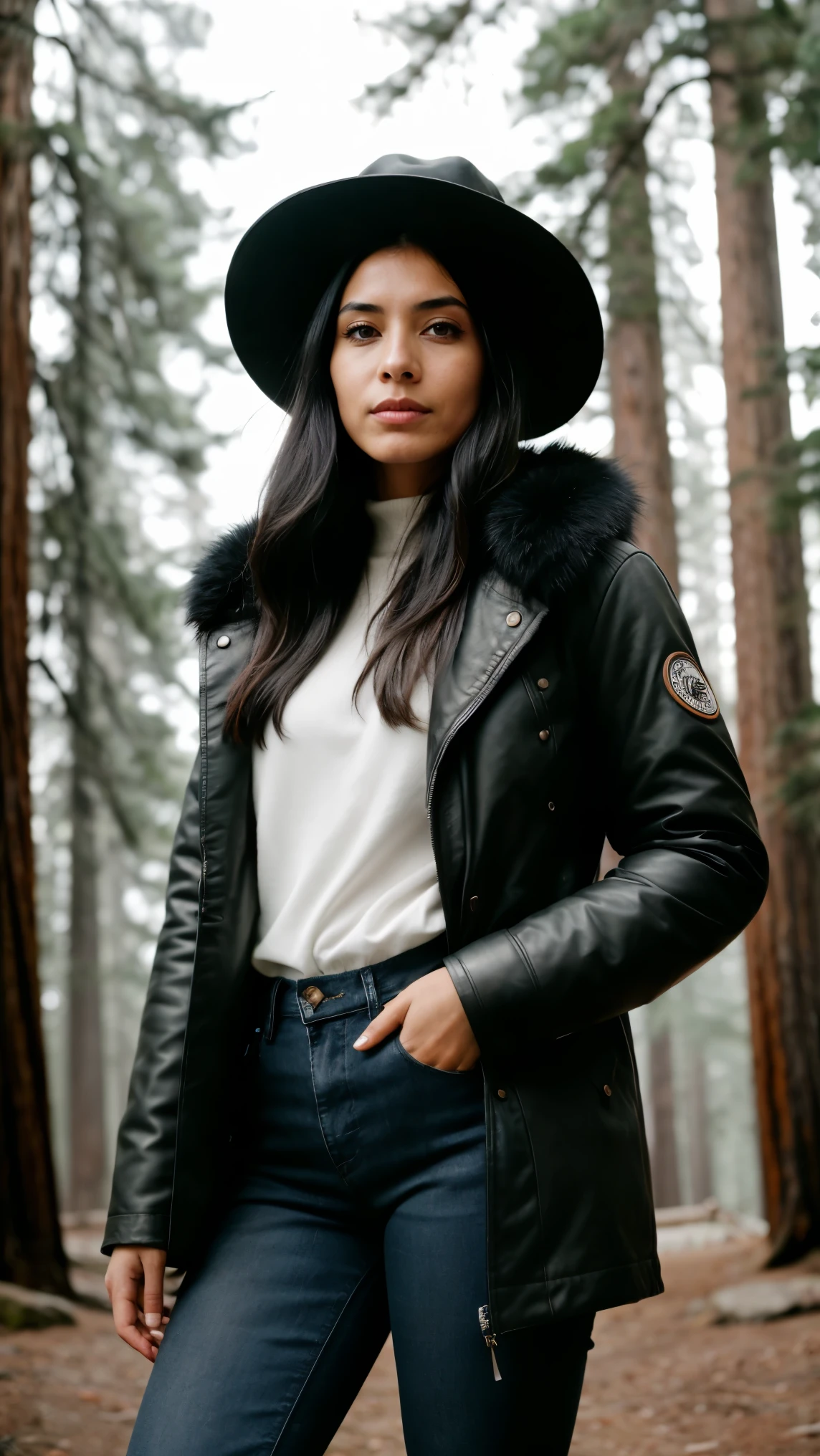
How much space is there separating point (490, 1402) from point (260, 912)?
96 centimetres

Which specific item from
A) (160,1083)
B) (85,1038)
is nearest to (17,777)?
(160,1083)

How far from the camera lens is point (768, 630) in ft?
30.5

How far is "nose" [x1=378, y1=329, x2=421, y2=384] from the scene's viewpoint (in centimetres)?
237

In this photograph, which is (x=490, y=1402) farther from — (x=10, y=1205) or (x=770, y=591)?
(x=770, y=591)

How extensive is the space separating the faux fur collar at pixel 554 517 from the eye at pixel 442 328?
10.9 inches

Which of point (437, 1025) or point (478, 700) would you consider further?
point (478, 700)

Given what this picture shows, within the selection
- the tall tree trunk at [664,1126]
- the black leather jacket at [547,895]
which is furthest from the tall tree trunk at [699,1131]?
the black leather jacket at [547,895]

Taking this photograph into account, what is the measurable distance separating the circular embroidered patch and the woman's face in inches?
Result: 26.3

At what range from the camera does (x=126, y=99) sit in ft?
32.9

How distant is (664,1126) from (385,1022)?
1988 centimetres

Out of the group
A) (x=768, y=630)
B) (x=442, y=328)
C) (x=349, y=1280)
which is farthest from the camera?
(x=768, y=630)

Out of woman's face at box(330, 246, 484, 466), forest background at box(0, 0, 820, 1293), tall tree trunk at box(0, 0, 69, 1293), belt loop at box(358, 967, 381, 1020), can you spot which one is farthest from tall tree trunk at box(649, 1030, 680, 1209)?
woman's face at box(330, 246, 484, 466)

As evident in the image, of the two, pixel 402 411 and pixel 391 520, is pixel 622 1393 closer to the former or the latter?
pixel 391 520

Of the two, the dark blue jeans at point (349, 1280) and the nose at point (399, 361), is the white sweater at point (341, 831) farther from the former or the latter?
the nose at point (399, 361)
